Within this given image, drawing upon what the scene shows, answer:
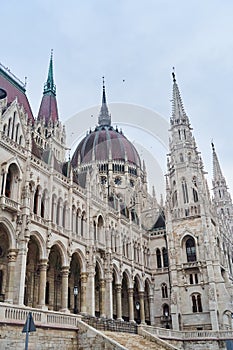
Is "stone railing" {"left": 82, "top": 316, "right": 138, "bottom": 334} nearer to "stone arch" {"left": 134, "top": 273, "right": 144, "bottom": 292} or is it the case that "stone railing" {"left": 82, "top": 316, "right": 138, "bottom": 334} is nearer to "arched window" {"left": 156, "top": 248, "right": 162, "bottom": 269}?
"stone arch" {"left": 134, "top": 273, "right": 144, "bottom": 292}

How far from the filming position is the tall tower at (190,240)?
1806 inches

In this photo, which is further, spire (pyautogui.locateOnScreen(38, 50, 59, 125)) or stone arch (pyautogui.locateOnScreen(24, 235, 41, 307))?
spire (pyautogui.locateOnScreen(38, 50, 59, 125))

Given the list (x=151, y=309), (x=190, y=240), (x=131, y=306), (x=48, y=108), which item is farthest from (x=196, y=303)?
(x=48, y=108)

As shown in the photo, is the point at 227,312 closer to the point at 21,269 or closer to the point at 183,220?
the point at 183,220

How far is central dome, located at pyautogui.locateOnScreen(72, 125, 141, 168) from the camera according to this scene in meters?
75.2

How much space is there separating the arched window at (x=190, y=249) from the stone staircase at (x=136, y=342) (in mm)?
20941

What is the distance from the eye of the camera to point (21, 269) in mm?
27281

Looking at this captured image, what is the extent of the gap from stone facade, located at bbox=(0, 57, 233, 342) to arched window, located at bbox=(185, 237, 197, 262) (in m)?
0.14

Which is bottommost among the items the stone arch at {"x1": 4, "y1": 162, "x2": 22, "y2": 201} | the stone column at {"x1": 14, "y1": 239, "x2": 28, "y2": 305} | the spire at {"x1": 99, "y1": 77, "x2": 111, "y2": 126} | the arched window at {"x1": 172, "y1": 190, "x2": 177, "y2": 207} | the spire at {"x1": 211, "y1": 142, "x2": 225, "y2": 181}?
the stone column at {"x1": 14, "y1": 239, "x2": 28, "y2": 305}

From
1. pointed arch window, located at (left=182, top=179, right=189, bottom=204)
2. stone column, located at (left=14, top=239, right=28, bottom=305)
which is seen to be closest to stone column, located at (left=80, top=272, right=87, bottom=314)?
stone column, located at (left=14, top=239, right=28, bottom=305)

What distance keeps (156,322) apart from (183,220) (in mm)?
13838

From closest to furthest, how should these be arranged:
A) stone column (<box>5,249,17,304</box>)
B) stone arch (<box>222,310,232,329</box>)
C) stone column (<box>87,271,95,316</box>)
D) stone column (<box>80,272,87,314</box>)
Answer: stone column (<box>5,249,17,304</box>)
stone column (<box>80,272,87,314</box>)
stone column (<box>87,271,95,316</box>)
stone arch (<box>222,310,232,329</box>)

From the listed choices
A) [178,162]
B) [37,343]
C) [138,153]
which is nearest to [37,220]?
[37,343]

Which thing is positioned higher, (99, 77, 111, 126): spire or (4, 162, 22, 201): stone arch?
(99, 77, 111, 126): spire
